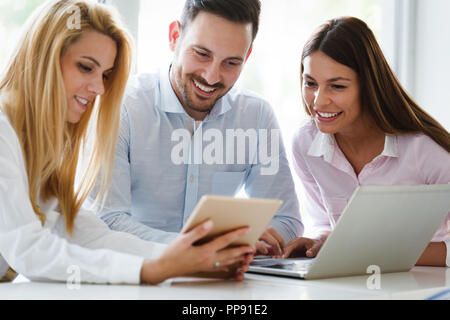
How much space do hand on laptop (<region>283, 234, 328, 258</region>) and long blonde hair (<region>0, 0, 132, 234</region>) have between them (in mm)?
590

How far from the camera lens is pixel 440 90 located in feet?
9.70

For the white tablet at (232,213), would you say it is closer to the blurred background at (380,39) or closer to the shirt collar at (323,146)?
the shirt collar at (323,146)

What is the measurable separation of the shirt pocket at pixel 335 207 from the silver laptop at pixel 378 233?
21.3 inches

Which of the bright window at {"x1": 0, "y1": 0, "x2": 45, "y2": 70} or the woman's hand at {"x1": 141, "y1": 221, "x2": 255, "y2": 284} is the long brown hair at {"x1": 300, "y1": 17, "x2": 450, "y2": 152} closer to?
the woman's hand at {"x1": 141, "y1": 221, "x2": 255, "y2": 284}

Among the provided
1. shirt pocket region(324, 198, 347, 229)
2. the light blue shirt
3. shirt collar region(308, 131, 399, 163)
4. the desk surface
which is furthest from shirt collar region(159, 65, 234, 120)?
the desk surface

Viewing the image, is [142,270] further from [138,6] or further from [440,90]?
[440,90]

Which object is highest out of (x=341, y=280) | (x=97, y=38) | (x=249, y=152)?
(x=97, y=38)

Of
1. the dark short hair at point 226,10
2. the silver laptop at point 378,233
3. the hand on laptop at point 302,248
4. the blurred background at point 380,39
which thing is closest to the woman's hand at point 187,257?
the silver laptop at point 378,233

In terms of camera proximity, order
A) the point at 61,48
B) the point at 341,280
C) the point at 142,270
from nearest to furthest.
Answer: the point at 142,270 → the point at 341,280 → the point at 61,48

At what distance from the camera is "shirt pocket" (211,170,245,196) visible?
2061 mm

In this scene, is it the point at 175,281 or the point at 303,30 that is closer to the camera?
the point at 175,281

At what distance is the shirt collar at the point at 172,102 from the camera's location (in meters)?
2.03

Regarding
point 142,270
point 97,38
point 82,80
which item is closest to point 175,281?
point 142,270

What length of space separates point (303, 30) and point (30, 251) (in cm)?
218
